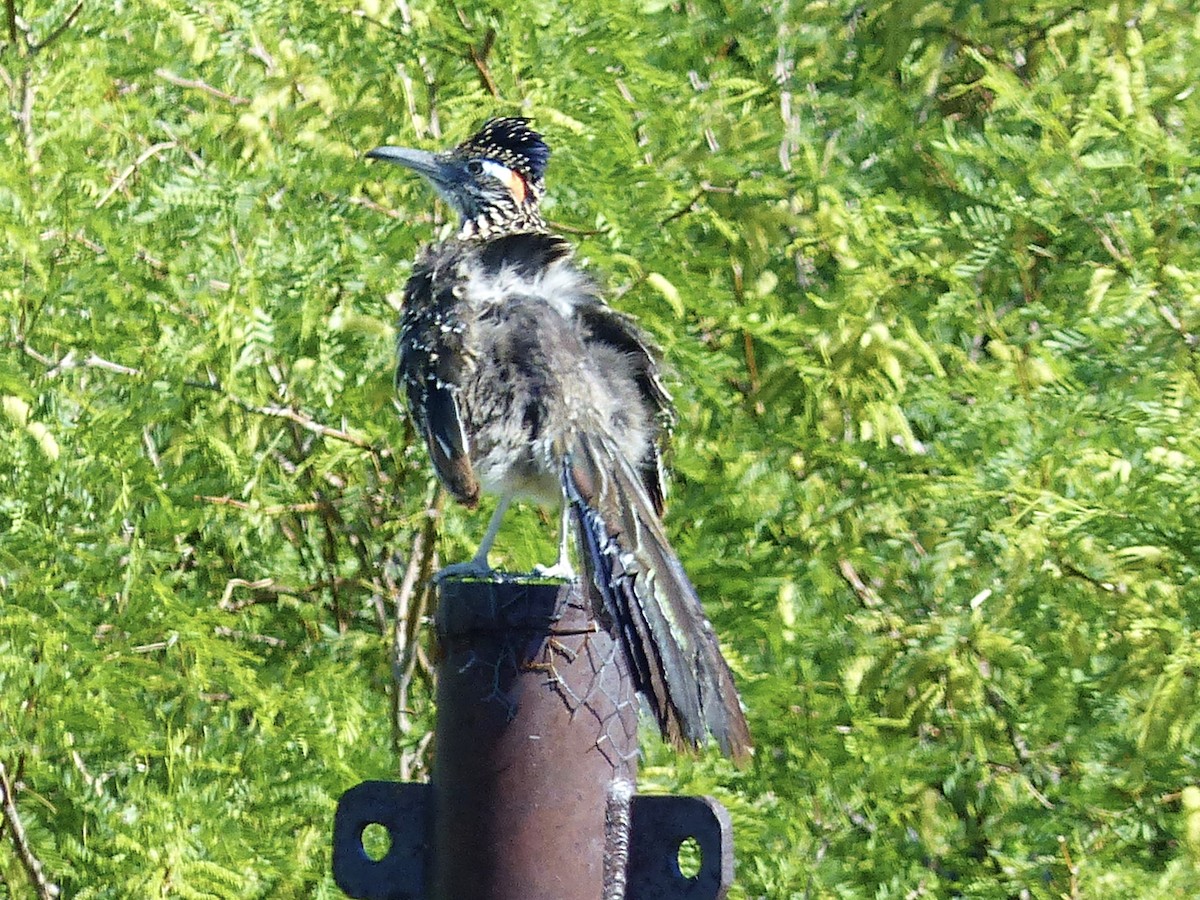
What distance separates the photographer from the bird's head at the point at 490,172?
493 cm

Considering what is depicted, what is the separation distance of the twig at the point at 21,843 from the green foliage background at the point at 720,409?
0.03 meters

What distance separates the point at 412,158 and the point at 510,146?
0.29 m

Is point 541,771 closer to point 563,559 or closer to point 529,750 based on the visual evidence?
point 529,750

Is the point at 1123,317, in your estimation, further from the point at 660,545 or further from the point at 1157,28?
the point at 660,545

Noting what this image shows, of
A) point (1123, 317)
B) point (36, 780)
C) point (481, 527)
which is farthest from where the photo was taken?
point (36, 780)

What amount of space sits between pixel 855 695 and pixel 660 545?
1.64 m

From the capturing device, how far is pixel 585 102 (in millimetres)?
4984

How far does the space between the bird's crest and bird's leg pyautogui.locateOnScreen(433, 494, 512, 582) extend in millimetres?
1011

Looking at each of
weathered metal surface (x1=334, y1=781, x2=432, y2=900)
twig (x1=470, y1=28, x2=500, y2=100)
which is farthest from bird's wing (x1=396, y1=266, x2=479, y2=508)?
weathered metal surface (x1=334, y1=781, x2=432, y2=900)

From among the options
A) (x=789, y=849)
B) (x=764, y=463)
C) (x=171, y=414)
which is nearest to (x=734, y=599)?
(x=764, y=463)

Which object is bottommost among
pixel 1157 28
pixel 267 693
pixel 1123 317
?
pixel 267 693

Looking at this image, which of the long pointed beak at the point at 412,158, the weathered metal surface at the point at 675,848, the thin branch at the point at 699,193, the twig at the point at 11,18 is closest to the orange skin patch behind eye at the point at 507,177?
the long pointed beak at the point at 412,158

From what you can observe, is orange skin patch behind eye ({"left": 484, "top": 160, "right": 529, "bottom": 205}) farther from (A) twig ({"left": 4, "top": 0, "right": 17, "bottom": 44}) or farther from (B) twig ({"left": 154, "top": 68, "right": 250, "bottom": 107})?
(A) twig ({"left": 4, "top": 0, "right": 17, "bottom": 44})

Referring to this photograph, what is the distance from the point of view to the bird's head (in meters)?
4.93
